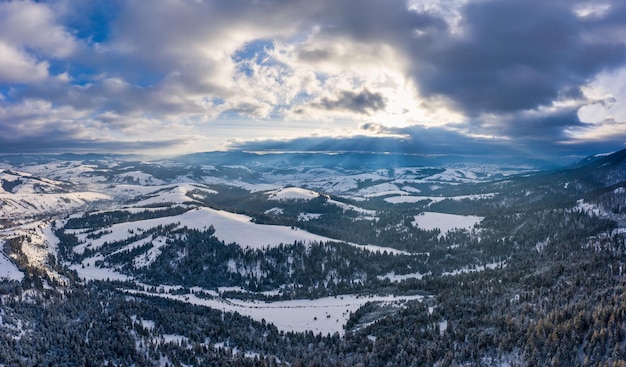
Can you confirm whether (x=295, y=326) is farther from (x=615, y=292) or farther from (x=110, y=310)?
(x=615, y=292)

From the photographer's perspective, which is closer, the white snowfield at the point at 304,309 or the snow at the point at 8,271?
the white snowfield at the point at 304,309

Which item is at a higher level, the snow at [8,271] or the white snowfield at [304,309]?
the snow at [8,271]

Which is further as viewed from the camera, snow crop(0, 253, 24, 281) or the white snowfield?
snow crop(0, 253, 24, 281)

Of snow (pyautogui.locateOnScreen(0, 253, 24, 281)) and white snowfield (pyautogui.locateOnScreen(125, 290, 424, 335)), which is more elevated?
snow (pyautogui.locateOnScreen(0, 253, 24, 281))

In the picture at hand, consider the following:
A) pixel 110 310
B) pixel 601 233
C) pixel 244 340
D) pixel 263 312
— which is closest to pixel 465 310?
pixel 244 340

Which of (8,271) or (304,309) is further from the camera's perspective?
(8,271)
